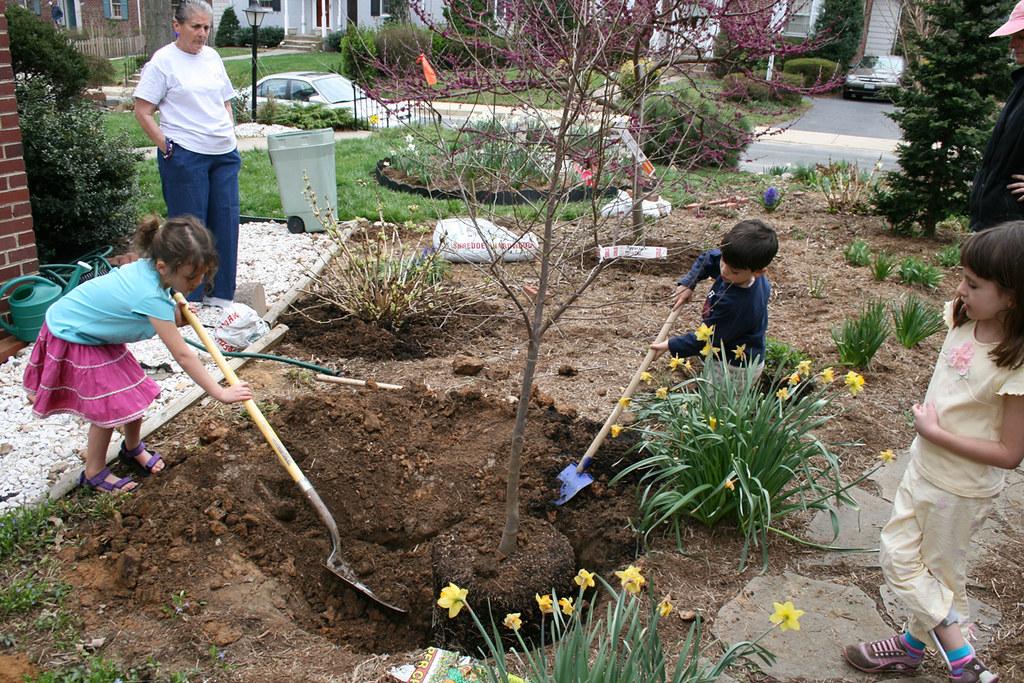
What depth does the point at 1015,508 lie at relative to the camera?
351 cm

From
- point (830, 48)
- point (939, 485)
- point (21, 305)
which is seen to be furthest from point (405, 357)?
point (830, 48)

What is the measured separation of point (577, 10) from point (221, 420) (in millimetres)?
2606

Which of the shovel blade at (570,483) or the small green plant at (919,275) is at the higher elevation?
the small green plant at (919,275)

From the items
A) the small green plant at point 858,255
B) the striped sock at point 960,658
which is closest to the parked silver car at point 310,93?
the small green plant at point 858,255

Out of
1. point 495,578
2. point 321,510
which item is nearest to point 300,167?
point 321,510

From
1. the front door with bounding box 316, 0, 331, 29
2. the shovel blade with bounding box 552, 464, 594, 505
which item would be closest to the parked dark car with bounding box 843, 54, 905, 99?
the front door with bounding box 316, 0, 331, 29

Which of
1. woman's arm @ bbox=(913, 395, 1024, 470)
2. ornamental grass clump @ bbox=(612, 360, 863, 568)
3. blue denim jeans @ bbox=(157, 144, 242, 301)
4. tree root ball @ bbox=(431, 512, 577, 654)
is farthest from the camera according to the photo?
blue denim jeans @ bbox=(157, 144, 242, 301)

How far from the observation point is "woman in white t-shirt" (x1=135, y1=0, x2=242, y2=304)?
4914 millimetres

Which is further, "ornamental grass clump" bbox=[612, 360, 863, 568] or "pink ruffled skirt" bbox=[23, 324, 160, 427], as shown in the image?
"pink ruffled skirt" bbox=[23, 324, 160, 427]

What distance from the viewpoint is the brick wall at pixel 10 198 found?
452 cm

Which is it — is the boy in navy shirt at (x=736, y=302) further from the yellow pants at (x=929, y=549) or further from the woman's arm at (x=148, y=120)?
the woman's arm at (x=148, y=120)

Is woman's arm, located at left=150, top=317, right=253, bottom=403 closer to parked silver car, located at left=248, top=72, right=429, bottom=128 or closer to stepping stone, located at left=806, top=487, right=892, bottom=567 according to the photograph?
stepping stone, located at left=806, top=487, right=892, bottom=567

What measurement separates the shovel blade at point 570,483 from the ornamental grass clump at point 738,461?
191 mm

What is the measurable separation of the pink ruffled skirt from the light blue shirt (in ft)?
0.21
